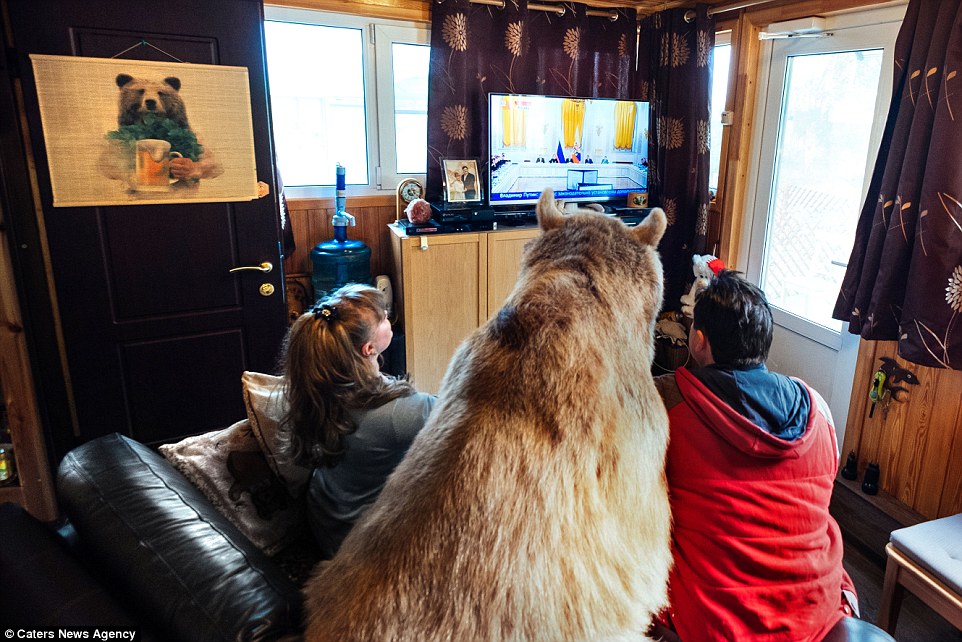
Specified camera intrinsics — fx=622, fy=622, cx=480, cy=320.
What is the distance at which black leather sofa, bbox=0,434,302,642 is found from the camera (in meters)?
1.07

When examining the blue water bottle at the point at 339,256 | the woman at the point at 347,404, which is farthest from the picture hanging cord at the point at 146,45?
the woman at the point at 347,404

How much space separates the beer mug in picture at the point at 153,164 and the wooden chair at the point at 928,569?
285 cm

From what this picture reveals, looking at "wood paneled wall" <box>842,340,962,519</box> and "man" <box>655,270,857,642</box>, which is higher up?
"man" <box>655,270,857,642</box>

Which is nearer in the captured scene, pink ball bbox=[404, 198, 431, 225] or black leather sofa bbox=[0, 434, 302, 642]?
black leather sofa bbox=[0, 434, 302, 642]

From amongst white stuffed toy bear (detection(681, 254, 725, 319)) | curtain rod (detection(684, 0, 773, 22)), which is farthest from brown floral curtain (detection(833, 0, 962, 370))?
curtain rod (detection(684, 0, 773, 22))

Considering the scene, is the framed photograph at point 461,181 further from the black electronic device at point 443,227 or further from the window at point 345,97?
the window at point 345,97

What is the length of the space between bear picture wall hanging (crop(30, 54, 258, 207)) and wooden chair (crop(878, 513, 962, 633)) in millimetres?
2647

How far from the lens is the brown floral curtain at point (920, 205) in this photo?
215cm

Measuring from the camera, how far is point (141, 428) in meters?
2.66

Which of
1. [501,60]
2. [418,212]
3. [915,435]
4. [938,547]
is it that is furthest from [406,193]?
[938,547]

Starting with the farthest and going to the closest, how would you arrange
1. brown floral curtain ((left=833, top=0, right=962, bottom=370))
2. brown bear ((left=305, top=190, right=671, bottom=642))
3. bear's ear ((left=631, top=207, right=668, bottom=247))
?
1. brown floral curtain ((left=833, top=0, right=962, bottom=370))
2. bear's ear ((left=631, top=207, right=668, bottom=247))
3. brown bear ((left=305, top=190, right=671, bottom=642))

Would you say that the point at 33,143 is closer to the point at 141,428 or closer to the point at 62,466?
the point at 141,428

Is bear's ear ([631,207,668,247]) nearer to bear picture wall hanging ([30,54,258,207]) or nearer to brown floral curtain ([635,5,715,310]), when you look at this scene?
bear picture wall hanging ([30,54,258,207])

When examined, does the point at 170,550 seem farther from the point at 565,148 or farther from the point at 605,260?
the point at 565,148
